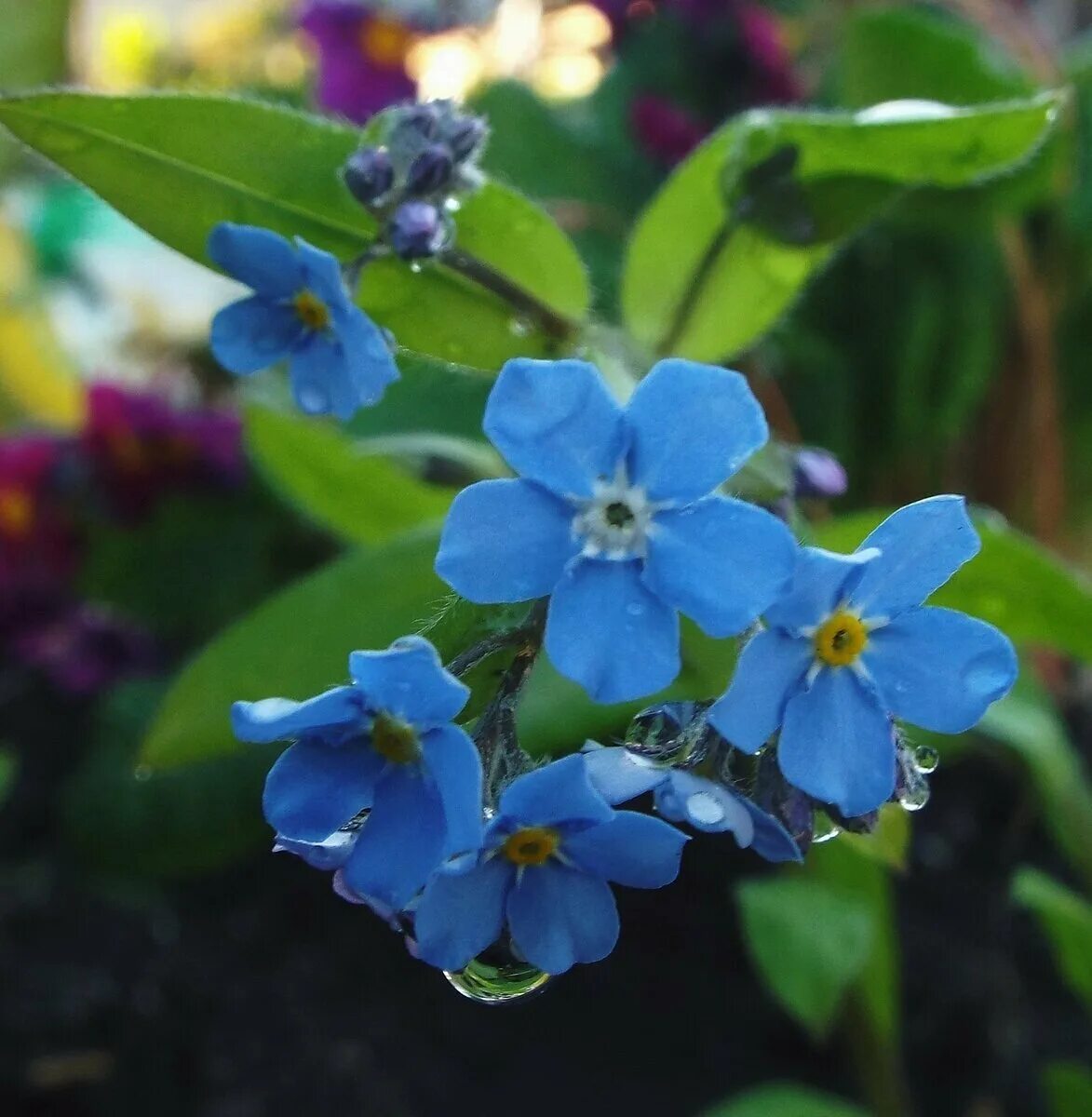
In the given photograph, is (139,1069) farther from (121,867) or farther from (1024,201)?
(1024,201)

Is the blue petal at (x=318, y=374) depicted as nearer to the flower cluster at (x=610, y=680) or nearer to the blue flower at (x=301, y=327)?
the blue flower at (x=301, y=327)

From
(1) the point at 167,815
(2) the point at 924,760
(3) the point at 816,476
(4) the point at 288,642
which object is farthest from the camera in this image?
(1) the point at 167,815

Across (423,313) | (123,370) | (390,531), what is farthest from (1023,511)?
(123,370)

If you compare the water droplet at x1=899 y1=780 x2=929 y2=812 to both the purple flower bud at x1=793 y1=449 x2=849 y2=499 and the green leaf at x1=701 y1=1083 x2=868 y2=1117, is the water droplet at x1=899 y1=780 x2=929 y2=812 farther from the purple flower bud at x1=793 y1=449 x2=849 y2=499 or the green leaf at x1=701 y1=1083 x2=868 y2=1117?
the green leaf at x1=701 y1=1083 x2=868 y2=1117

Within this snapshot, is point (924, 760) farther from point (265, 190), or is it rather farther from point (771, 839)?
point (265, 190)

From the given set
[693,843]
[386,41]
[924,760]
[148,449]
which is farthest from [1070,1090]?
[386,41]

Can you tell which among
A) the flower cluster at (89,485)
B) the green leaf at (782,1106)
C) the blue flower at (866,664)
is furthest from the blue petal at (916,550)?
the flower cluster at (89,485)

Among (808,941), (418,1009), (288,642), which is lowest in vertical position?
(418,1009)
